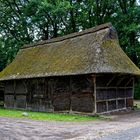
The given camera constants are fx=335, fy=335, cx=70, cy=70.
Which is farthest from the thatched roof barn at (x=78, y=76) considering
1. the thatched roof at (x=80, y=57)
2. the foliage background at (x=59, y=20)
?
the foliage background at (x=59, y=20)

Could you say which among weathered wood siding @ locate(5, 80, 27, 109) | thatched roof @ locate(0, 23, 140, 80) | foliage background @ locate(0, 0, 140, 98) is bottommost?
weathered wood siding @ locate(5, 80, 27, 109)

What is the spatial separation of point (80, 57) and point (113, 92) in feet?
11.2

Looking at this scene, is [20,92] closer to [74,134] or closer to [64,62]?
[64,62]

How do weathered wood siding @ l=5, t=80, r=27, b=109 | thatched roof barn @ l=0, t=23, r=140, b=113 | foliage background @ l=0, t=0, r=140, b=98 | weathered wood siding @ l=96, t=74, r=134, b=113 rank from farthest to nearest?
foliage background @ l=0, t=0, r=140, b=98 < weathered wood siding @ l=5, t=80, r=27, b=109 < weathered wood siding @ l=96, t=74, r=134, b=113 < thatched roof barn @ l=0, t=23, r=140, b=113

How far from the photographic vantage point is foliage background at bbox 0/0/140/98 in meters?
37.5

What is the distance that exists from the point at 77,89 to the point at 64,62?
2.52m

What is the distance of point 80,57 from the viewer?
75.9 ft

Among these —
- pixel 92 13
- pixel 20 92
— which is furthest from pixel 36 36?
pixel 20 92

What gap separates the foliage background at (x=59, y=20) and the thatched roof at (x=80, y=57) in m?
10.3

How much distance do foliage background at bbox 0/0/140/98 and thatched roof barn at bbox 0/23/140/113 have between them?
11.2 meters

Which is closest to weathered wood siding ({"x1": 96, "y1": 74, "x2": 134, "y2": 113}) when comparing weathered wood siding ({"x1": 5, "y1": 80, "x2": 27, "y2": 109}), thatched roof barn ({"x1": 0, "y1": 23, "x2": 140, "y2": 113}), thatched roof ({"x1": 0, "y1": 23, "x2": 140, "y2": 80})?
thatched roof barn ({"x1": 0, "y1": 23, "x2": 140, "y2": 113})

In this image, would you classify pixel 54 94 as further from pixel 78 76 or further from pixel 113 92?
pixel 113 92

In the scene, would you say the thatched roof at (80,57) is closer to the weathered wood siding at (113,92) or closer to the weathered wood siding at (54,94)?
the weathered wood siding at (54,94)

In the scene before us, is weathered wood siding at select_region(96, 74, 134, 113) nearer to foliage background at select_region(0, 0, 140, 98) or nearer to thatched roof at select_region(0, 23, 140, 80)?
thatched roof at select_region(0, 23, 140, 80)
